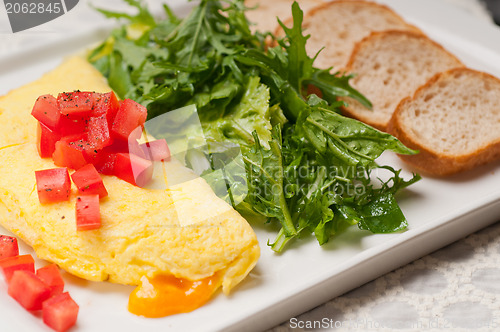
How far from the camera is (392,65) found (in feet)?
11.8

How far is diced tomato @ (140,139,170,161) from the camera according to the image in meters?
2.66

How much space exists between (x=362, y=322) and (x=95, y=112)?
162cm

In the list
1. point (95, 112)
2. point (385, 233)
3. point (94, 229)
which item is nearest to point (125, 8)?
point (95, 112)

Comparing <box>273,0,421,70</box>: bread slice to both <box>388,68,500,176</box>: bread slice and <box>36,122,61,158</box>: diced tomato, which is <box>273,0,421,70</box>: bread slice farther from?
<box>36,122,61,158</box>: diced tomato

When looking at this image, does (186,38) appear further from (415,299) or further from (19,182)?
(415,299)

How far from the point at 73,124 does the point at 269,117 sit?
3.61 ft

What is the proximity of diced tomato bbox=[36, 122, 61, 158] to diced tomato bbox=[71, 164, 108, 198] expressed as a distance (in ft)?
0.94

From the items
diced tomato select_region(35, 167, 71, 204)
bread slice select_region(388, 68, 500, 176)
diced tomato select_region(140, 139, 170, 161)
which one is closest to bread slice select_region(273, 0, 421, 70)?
bread slice select_region(388, 68, 500, 176)


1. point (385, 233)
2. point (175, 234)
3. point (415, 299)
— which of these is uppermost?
point (175, 234)

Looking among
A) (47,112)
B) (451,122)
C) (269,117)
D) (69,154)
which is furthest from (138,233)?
(451,122)

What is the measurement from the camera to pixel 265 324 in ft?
7.36

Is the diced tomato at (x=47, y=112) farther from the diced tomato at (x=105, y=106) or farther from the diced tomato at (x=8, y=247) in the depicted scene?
the diced tomato at (x=8, y=247)

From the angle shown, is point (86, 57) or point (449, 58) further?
point (86, 57)

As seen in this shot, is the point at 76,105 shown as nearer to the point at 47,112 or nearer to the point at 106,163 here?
the point at 47,112
